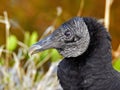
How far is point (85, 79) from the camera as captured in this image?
432 cm

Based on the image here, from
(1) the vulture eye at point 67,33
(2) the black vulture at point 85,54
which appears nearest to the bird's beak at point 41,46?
(2) the black vulture at point 85,54

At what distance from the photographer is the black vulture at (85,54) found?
4293 mm

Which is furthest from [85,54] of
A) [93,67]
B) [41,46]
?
[41,46]

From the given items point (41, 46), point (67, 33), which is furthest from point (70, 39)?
point (41, 46)

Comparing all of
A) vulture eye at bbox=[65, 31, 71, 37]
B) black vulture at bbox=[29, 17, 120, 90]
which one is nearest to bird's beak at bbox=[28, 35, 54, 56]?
black vulture at bbox=[29, 17, 120, 90]

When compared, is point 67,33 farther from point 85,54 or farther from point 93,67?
point 93,67

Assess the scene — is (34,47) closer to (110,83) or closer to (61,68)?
(61,68)

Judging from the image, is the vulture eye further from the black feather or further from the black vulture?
the black feather

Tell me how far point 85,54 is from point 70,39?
0.14 meters

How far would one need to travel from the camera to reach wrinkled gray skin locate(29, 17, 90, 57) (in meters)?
4.31

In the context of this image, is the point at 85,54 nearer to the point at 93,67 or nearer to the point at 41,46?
the point at 93,67

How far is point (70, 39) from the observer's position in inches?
171

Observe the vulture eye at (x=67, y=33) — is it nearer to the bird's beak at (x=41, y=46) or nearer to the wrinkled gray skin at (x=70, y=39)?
the wrinkled gray skin at (x=70, y=39)

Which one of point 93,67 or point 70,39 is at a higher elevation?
point 70,39
